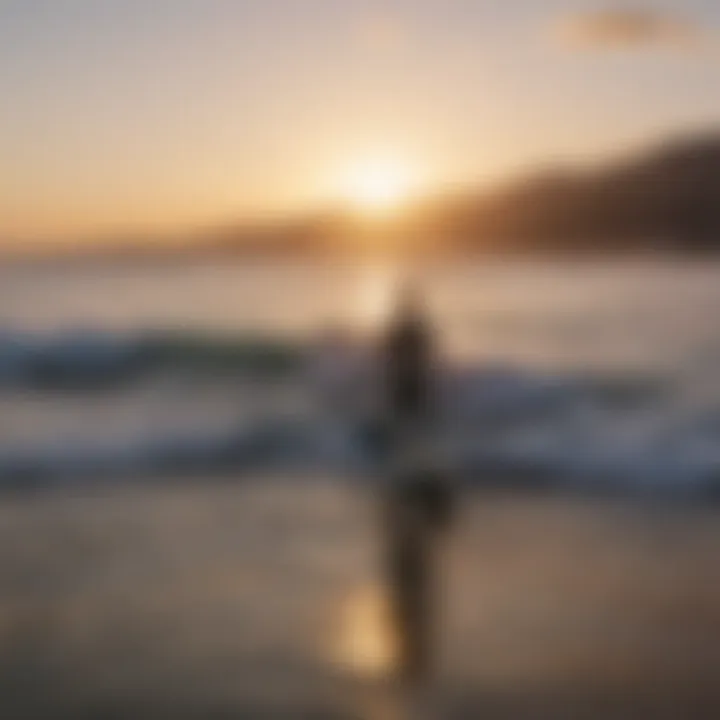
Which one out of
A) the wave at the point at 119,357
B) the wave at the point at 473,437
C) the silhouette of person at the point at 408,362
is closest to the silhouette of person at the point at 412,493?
the silhouette of person at the point at 408,362

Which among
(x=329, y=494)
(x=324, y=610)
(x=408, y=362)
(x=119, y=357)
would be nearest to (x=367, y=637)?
Answer: (x=324, y=610)

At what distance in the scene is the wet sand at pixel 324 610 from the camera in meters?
2.84

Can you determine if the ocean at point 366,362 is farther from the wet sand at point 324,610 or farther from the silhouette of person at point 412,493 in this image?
the wet sand at point 324,610

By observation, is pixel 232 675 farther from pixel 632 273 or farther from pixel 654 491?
pixel 632 273

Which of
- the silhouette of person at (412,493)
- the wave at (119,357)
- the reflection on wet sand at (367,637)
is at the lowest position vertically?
the reflection on wet sand at (367,637)

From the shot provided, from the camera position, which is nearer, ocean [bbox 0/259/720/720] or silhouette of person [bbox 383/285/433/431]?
ocean [bbox 0/259/720/720]

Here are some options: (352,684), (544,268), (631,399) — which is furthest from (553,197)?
(352,684)

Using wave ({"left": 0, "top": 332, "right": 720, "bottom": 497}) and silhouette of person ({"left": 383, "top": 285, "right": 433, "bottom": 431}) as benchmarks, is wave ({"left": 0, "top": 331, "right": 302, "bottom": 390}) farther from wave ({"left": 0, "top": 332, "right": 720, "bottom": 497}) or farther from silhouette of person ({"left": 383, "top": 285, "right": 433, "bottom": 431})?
silhouette of person ({"left": 383, "top": 285, "right": 433, "bottom": 431})

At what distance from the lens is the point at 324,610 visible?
3494 mm

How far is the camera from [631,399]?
6.37 metres

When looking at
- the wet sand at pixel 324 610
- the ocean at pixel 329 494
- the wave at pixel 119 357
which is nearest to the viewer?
the wet sand at pixel 324 610

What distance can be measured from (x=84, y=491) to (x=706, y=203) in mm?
3334

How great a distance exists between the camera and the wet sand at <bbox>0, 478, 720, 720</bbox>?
284cm

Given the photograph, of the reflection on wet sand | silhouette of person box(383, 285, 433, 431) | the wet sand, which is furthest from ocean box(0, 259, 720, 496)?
the reflection on wet sand
